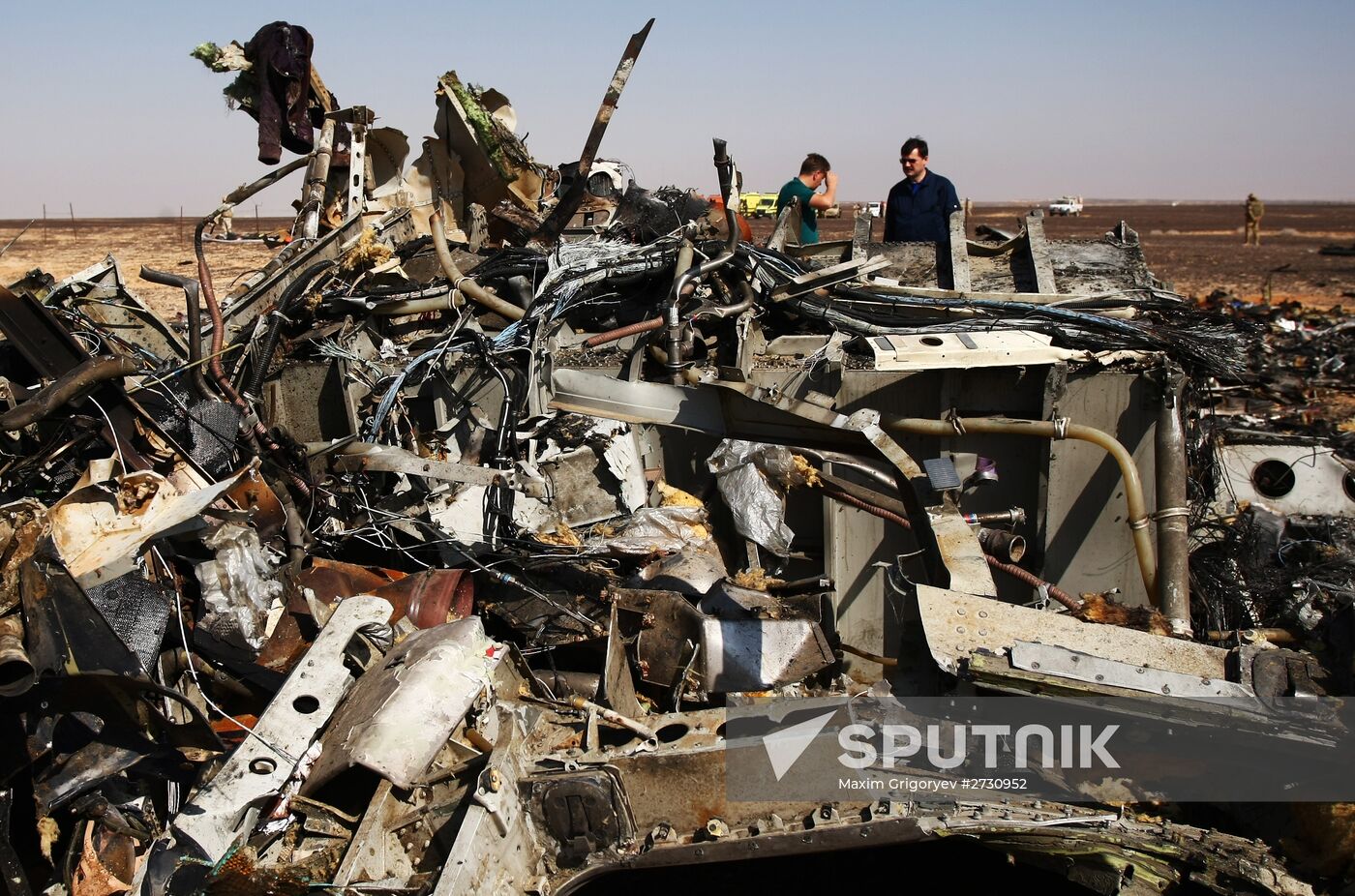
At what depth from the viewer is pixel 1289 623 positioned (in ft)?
17.2

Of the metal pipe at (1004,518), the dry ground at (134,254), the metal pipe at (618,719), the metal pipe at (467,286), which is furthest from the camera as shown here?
the dry ground at (134,254)

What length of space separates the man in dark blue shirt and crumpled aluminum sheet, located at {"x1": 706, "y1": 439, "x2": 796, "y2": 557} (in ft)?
7.79

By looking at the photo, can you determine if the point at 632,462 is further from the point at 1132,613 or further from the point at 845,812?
the point at 845,812

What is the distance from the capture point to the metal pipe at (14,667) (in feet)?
9.28

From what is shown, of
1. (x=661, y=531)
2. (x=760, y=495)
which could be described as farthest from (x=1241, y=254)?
(x=661, y=531)

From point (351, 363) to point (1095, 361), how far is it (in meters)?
4.52

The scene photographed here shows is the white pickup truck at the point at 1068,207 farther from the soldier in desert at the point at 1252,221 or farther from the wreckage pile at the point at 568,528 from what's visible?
the wreckage pile at the point at 568,528

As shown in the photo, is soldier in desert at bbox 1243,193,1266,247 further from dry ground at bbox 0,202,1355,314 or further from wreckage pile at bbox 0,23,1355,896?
wreckage pile at bbox 0,23,1355,896

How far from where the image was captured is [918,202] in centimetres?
723

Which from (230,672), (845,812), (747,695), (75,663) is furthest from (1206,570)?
(75,663)

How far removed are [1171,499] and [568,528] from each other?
331 cm

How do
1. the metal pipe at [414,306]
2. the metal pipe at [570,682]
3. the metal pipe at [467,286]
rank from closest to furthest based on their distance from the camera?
the metal pipe at [570,682]
the metal pipe at [467,286]
the metal pipe at [414,306]

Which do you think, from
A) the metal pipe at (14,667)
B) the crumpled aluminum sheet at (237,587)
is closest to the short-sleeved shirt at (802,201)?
the crumpled aluminum sheet at (237,587)

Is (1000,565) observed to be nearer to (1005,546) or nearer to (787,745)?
(1005,546)
